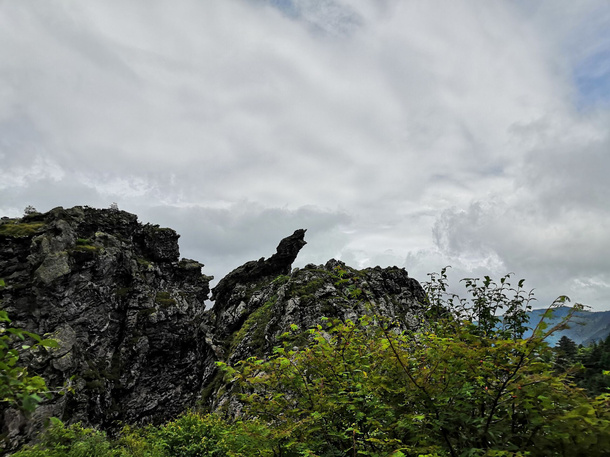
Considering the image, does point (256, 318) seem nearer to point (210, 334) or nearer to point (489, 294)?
point (210, 334)

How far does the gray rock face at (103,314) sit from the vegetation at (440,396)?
38.9 meters

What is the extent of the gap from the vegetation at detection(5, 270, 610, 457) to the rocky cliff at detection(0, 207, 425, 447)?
2643 cm

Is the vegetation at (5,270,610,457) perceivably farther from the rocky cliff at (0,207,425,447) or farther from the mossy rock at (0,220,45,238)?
the mossy rock at (0,220,45,238)

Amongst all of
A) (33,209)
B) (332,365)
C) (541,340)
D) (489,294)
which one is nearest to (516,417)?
(541,340)

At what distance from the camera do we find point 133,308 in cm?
5034

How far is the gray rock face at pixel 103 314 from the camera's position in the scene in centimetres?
3991

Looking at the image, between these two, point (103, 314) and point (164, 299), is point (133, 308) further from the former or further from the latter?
point (164, 299)

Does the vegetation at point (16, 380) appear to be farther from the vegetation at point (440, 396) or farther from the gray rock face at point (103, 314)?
the gray rock face at point (103, 314)

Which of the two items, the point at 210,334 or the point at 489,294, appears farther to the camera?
the point at 210,334

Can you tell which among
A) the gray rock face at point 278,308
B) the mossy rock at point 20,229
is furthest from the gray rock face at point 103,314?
the gray rock face at point 278,308

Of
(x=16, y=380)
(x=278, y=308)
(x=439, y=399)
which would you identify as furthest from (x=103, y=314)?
(x=439, y=399)

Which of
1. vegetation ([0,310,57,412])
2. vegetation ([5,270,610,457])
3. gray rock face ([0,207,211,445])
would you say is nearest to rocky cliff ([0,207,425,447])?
gray rock face ([0,207,211,445])

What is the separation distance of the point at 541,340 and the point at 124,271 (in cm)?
5862

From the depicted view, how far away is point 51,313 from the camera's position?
137ft
